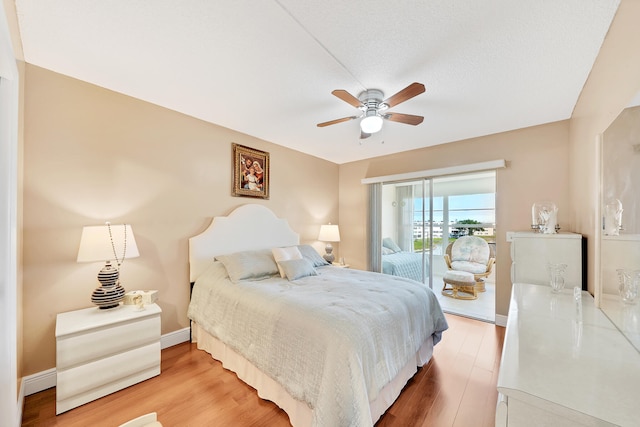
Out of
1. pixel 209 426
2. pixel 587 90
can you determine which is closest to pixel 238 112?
pixel 209 426

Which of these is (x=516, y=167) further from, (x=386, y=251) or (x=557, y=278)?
(x=386, y=251)

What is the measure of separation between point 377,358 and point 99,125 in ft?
9.72

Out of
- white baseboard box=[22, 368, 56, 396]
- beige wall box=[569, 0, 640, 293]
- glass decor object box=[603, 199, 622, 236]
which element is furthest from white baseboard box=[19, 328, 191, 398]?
beige wall box=[569, 0, 640, 293]

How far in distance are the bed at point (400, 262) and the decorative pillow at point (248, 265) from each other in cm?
225

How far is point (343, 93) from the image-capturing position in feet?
5.99

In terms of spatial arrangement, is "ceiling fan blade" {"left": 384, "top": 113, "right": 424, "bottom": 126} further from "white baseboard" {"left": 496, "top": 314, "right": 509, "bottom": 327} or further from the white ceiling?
"white baseboard" {"left": 496, "top": 314, "right": 509, "bottom": 327}

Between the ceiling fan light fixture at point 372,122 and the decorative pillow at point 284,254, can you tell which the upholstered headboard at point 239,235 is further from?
the ceiling fan light fixture at point 372,122

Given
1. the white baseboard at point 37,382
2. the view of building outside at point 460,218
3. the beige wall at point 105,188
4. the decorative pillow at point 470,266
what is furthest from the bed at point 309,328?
the decorative pillow at point 470,266

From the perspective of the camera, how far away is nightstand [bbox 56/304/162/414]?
170cm

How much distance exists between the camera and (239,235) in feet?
10.2

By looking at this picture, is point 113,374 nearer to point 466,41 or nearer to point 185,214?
point 185,214

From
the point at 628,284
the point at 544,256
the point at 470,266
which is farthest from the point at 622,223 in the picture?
the point at 470,266

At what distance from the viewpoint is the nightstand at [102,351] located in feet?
5.57

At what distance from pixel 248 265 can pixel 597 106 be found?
313cm
